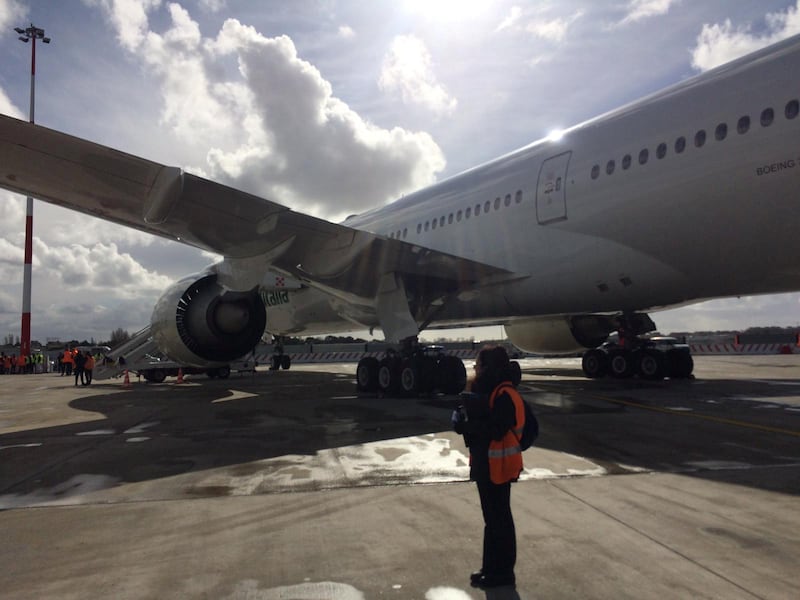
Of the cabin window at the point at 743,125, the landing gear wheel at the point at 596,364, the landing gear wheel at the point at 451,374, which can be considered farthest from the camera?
the landing gear wheel at the point at 596,364

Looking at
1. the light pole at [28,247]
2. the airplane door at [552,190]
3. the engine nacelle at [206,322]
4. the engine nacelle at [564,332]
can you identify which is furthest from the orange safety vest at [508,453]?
the light pole at [28,247]

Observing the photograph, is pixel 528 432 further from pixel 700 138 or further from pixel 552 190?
pixel 552 190

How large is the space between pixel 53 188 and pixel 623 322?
37.6ft

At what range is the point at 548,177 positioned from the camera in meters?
10.4

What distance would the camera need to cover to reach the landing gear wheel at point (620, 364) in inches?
558

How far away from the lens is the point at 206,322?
42.1 feet

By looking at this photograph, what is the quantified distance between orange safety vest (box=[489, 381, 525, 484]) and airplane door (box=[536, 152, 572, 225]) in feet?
25.0

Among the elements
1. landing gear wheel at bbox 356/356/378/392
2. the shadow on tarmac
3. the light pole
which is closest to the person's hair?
the shadow on tarmac

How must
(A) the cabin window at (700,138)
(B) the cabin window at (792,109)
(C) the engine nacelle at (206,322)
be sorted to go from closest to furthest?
(B) the cabin window at (792,109) → (A) the cabin window at (700,138) → (C) the engine nacelle at (206,322)

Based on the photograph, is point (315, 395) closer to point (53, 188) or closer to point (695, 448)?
point (53, 188)

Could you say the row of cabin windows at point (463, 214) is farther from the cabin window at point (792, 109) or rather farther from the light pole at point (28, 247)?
the light pole at point (28, 247)

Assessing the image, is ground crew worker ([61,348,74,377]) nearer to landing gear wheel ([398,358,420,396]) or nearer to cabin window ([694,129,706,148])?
landing gear wheel ([398,358,420,396])

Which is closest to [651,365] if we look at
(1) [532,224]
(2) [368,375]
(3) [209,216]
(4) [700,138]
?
(1) [532,224]

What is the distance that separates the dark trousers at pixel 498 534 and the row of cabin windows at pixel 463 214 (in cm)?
852
